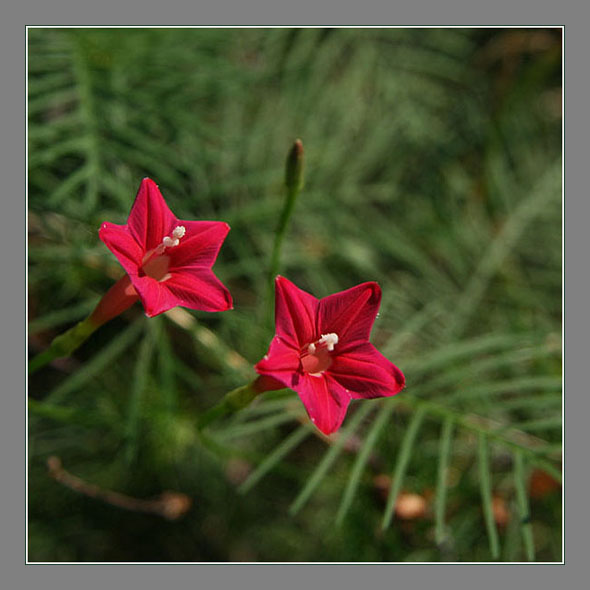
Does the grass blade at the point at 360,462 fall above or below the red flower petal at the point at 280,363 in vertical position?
below

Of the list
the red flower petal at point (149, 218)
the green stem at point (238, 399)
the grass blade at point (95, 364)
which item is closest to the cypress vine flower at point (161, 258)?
the red flower petal at point (149, 218)

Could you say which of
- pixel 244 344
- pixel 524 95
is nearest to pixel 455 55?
pixel 524 95

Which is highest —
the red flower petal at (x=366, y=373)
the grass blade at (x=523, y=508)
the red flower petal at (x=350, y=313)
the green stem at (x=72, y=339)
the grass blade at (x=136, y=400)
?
the red flower petal at (x=350, y=313)

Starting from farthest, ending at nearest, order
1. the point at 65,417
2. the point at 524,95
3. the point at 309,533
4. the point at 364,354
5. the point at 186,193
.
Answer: the point at 524,95 → the point at 309,533 → the point at 186,193 → the point at 65,417 → the point at 364,354

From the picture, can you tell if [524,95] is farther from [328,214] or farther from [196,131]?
[196,131]

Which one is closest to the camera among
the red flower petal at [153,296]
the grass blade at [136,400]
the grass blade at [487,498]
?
the red flower petal at [153,296]

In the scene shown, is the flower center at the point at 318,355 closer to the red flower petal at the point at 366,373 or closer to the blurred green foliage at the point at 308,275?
the red flower petal at the point at 366,373
